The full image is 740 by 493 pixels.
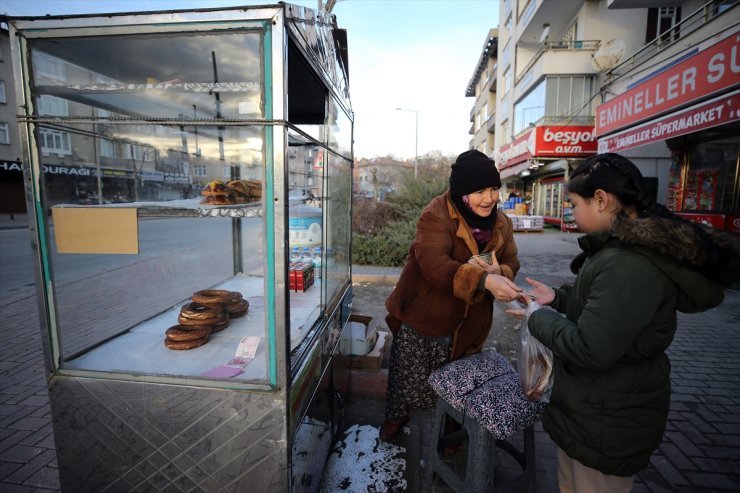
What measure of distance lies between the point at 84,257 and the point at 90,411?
837cm

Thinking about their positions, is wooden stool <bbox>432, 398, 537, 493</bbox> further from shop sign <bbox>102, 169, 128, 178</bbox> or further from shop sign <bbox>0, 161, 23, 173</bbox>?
shop sign <bbox>0, 161, 23, 173</bbox>

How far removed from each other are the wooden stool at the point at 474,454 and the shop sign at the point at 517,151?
43.2ft

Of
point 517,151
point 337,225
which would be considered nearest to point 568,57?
point 517,151

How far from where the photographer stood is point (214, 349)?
2.00m

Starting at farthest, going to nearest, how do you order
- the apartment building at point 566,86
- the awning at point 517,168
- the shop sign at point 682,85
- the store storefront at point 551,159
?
the awning at point 517,168 < the store storefront at point 551,159 < the apartment building at point 566,86 < the shop sign at point 682,85

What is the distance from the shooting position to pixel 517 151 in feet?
62.0

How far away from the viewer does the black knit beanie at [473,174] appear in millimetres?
2082

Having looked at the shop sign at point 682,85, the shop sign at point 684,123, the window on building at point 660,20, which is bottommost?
the shop sign at point 684,123

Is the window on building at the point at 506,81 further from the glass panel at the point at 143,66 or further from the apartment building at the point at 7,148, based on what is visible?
the apartment building at the point at 7,148

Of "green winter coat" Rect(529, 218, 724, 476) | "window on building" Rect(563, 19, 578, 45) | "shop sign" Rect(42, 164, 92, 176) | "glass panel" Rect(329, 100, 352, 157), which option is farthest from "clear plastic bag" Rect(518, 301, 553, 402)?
"window on building" Rect(563, 19, 578, 45)

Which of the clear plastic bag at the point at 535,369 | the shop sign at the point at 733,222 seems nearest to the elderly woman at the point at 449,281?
the clear plastic bag at the point at 535,369

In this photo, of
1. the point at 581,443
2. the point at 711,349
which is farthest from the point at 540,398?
the point at 711,349

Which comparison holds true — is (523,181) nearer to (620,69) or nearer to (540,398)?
(620,69)

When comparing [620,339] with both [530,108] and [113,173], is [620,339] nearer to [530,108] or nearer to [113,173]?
[113,173]
